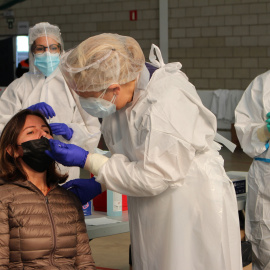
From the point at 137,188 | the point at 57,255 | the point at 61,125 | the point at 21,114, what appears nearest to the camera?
the point at 137,188

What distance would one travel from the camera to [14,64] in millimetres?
9734

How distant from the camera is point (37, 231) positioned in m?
2.18

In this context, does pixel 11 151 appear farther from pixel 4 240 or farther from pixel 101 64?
pixel 101 64

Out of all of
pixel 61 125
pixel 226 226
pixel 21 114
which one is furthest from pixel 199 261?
pixel 61 125

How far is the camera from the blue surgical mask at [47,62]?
335 cm

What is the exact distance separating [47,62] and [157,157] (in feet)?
5.33

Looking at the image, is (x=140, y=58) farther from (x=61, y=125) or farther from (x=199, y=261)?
(x=61, y=125)

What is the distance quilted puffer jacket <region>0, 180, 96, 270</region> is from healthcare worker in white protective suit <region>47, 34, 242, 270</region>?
0.25 metres

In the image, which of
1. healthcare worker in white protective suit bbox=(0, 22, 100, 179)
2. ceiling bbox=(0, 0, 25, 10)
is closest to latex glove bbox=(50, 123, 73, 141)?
healthcare worker in white protective suit bbox=(0, 22, 100, 179)

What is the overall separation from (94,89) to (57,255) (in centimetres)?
69

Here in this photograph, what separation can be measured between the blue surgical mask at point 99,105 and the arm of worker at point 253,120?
159 cm

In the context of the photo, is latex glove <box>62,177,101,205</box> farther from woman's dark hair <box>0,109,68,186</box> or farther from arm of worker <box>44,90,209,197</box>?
arm of worker <box>44,90,209,197</box>

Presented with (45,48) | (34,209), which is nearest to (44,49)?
(45,48)

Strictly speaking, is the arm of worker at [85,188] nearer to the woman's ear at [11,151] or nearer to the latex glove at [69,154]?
the woman's ear at [11,151]
